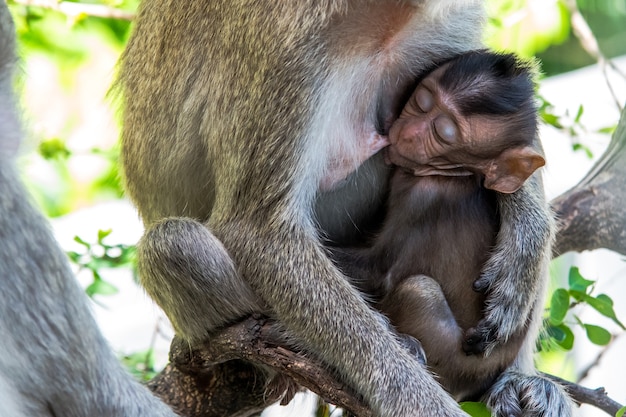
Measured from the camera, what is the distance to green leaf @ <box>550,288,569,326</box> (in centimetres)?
394

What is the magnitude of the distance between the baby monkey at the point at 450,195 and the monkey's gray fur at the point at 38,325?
1.19m

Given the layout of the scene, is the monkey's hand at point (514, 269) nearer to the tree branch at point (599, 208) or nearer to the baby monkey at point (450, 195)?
the baby monkey at point (450, 195)

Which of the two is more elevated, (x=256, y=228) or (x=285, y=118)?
(x=285, y=118)

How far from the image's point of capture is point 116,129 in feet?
15.5

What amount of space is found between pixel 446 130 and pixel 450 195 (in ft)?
0.86

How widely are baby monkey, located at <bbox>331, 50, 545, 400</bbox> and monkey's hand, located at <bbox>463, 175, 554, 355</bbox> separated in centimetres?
5

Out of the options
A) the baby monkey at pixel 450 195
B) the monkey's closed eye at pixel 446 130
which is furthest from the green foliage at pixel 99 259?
the monkey's closed eye at pixel 446 130

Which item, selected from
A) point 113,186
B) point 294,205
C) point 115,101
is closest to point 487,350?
point 294,205

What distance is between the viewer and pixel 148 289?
149 inches

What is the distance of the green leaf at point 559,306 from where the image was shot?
3.94 metres

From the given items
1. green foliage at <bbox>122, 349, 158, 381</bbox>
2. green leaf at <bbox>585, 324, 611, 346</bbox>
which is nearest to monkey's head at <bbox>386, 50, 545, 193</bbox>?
green leaf at <bbox>585, 324, 611, 346</bbox>

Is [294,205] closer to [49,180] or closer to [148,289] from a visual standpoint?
[148,289]

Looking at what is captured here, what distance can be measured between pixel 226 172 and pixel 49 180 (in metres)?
4.03

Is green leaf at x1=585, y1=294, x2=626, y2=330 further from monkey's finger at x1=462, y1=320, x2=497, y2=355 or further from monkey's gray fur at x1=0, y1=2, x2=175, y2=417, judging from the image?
monkey's gray fur at x1=0, y1=2, x2=175, y2=417
